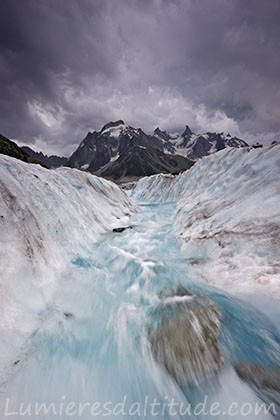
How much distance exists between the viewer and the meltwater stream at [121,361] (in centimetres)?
361

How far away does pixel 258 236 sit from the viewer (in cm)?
736

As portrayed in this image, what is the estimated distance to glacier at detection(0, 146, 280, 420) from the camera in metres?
3.87

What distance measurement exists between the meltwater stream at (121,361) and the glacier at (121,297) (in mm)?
21

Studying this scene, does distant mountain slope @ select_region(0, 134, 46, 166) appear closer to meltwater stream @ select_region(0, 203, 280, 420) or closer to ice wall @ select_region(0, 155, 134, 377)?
ice wall @ select_region(0, 155, 134, 377)

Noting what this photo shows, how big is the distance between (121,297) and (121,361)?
2.37 meters

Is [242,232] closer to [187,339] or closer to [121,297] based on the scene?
[187,339]

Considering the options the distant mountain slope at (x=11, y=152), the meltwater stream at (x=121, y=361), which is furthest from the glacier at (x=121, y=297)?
the distant mountain slope at (x=11, y=152)

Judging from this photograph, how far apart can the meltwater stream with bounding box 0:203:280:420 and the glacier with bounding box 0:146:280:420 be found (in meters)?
0.02

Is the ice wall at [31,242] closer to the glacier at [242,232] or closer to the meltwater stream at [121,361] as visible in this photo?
the meltwater stream at [121,361]

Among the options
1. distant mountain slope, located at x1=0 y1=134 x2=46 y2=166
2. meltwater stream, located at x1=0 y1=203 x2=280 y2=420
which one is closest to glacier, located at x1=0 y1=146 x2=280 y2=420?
meltwater stream, located at x1=0 y1=203 x2=280 y2=420

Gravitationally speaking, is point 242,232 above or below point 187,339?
above

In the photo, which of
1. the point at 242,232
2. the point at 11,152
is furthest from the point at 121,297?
the point at 11,152

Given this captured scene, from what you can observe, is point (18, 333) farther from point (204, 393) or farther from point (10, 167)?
point (10, 167)

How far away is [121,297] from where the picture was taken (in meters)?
6.89
